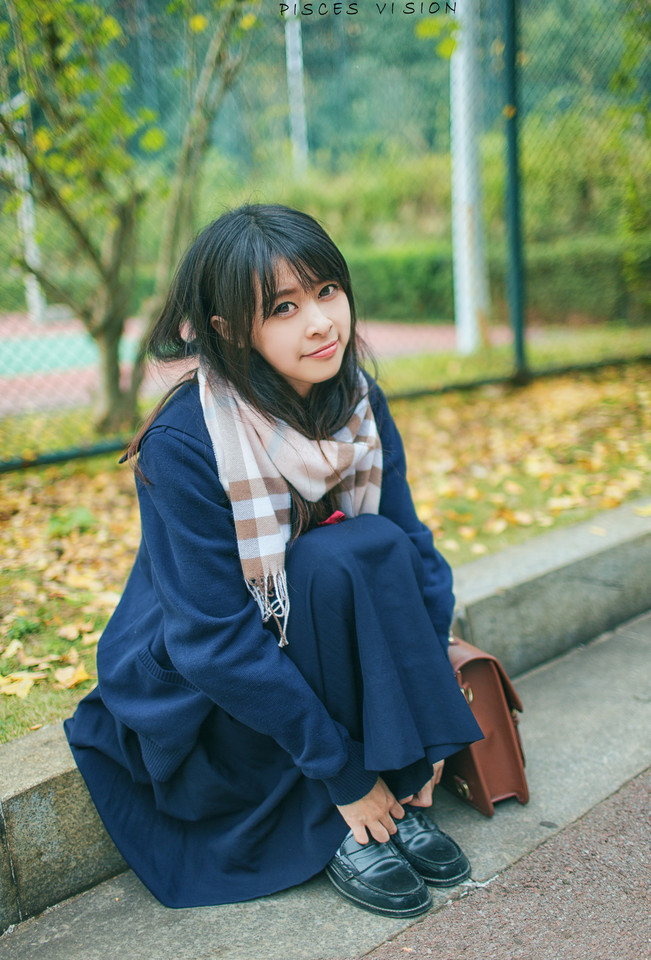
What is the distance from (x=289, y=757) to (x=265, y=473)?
599mm

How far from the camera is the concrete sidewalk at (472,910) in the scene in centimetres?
154

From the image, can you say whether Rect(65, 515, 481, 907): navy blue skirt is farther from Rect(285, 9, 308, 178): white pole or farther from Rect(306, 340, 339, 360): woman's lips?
Rect(285, 9, 308, 178): white pole

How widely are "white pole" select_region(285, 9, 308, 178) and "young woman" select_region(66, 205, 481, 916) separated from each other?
3.35 metres

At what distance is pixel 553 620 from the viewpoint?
259 cm

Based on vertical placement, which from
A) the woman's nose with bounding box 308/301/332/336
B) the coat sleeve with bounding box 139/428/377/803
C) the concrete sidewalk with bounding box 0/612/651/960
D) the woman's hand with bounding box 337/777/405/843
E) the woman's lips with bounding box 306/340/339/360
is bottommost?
the concrete sidewalk with bounding box 0/612/651/960

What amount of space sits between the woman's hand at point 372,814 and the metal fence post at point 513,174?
4.02 meters

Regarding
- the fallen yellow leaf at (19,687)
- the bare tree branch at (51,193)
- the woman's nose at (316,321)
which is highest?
the bare tree branch at (51,193)

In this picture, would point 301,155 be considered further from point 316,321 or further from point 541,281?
point 316,321

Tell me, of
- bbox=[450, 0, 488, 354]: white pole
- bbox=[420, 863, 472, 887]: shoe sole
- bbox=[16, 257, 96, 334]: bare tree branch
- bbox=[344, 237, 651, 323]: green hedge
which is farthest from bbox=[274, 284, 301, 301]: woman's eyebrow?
bbox=[450, 0, 488, 354]: white pole

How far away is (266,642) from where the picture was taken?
1.59 metres

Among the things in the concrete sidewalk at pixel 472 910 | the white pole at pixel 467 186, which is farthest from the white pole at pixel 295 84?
the concrete sidewalk at pixel 472 910

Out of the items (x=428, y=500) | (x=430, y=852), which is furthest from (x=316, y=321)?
(x=428, y=500)

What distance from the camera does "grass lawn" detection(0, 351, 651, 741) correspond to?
2.30 m

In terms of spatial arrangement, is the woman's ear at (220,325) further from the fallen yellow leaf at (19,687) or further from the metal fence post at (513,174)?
the metal fence post at (513,174)
